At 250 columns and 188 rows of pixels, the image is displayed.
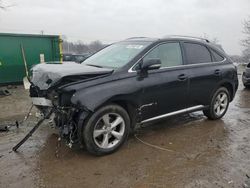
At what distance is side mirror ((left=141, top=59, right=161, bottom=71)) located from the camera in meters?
4.49

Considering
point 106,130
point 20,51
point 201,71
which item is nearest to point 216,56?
point 201,71

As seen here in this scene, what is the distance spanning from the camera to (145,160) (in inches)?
161

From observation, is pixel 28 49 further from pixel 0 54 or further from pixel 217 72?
pixel 217 72

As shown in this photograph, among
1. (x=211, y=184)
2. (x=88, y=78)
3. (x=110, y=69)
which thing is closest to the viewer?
(x=211, y=184)

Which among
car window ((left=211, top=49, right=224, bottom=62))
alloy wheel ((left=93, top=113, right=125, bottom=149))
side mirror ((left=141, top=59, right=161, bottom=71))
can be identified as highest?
car window ((left=211, top=49, right=224, bottom=62))

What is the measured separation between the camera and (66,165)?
3900 mm

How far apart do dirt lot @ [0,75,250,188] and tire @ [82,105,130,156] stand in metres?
0.15

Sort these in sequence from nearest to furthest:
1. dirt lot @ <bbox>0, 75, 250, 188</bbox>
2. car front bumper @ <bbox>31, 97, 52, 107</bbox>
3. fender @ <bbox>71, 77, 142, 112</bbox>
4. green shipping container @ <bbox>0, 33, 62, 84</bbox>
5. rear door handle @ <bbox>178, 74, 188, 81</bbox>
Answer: dirt lot @ <bbox>0, 75, 250, 188</bbox> < fender @ <bbox>71, 77, 142, 112</bbox> < car front bumper @ <bbox>31, 97, 52, 107</bbox> < rear door handle @ <bbox>178, 74, 188, 81</bbox> < green shipping container @ <bbox>0, 33, 62, 84</bbox>

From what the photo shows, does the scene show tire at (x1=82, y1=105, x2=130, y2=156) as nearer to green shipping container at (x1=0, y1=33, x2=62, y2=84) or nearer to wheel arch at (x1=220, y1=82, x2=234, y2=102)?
wheel arch at (x1=220, y1=82, x2=234, y2=102)

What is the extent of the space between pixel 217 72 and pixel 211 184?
3.07 metres

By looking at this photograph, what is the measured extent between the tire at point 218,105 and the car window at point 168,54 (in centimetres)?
136

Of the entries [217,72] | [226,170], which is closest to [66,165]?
[226,170]

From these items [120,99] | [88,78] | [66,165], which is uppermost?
[88,78]

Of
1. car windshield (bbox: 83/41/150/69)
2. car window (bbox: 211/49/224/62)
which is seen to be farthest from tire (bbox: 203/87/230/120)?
car windshield (bbox: 83/41/150/69)
